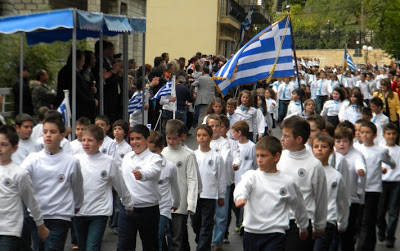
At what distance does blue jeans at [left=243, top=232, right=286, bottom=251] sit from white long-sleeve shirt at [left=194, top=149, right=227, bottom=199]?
8.95 feet

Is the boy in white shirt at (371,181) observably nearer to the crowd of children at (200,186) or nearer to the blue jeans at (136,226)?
the crowd of children at (200,186)

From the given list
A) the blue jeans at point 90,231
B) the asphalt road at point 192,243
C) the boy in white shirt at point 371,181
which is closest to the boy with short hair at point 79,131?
the asphalt road at point 192,243

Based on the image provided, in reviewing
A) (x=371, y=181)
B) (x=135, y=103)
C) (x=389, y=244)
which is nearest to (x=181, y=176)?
(x=371, y=181)

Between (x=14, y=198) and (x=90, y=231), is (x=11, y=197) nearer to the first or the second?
(x=14, y=198)

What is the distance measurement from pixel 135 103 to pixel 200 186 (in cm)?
Result: 596

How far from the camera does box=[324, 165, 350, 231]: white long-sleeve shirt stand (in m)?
7.21

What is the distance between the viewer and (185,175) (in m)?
8.35

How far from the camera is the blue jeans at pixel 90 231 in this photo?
727 centimetres

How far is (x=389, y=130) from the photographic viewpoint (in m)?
9.93

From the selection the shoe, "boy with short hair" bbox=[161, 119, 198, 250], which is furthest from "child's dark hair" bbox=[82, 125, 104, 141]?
the shoe

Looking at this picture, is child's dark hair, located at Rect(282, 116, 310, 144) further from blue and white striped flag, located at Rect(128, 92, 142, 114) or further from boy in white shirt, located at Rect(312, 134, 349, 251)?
blue and white striped flag, located at Rect(128, 92, 142, 114)

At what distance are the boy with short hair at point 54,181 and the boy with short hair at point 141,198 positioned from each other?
0.81 meters

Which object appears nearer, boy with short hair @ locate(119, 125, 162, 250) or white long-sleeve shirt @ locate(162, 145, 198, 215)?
boy with short hair @ locate(119, 125, 162, 250)

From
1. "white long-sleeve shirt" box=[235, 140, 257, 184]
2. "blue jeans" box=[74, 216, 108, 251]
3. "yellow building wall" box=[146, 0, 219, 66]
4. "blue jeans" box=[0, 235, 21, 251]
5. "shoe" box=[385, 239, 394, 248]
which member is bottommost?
"shoe" box=[385, 239, 394, 248]
